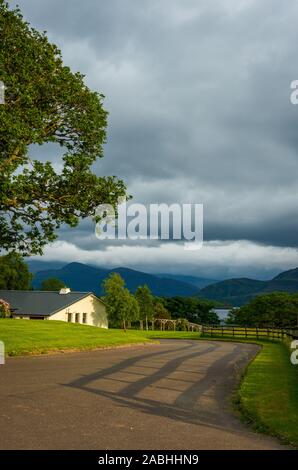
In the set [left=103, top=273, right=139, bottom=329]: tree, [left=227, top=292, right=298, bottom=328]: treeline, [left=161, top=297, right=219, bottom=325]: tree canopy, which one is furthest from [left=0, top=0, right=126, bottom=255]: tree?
[left=161, top=297, right=219, bottom=325]: tree canopy

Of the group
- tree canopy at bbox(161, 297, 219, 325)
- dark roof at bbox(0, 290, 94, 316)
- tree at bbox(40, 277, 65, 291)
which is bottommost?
tree canopy at bbox(161, 297, 219, 325)

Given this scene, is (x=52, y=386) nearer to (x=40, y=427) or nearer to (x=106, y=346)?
(x=40, y=427)

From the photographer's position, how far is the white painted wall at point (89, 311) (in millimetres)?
68900

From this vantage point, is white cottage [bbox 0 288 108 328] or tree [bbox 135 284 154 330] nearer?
white cottage [bbox 0 288 108 328]

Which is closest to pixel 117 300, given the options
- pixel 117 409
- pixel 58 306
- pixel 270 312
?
pixel 58 306

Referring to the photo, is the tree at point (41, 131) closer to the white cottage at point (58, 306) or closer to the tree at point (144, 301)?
the white cottage at point (58, 306)

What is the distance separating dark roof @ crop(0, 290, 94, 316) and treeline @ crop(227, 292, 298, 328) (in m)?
73.1

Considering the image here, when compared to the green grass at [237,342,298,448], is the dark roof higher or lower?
higher

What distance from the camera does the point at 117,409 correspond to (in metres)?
10.5

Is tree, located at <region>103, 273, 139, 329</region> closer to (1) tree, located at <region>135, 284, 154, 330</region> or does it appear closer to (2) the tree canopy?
(1) tree, located at <region>135, 284, 154, 330</region>

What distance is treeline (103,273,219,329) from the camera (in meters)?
79.1

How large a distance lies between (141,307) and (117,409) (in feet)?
330
